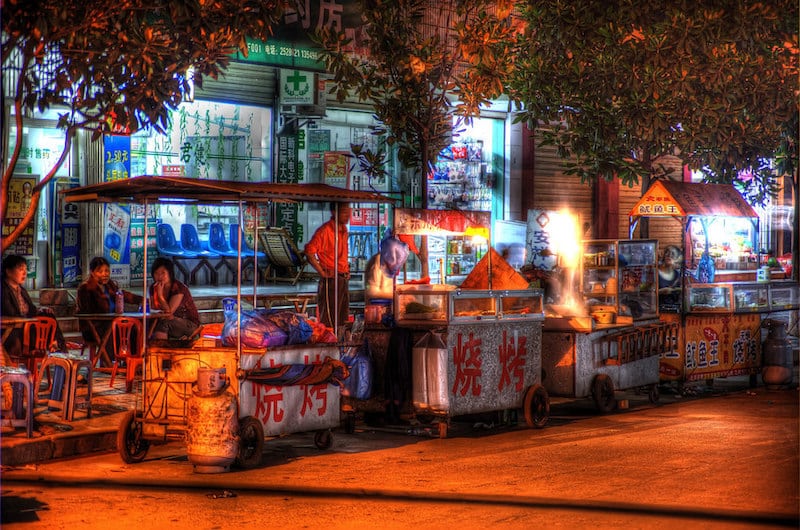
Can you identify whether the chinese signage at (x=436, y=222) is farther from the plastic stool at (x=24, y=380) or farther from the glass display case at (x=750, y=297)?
the glass display case at (x=750, y=297)

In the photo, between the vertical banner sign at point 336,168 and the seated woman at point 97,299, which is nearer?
the seated woman at point 97,299

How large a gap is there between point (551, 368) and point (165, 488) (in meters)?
5.31

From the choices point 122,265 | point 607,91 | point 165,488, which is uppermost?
point 607,91

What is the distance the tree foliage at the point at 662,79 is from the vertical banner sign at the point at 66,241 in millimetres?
7352

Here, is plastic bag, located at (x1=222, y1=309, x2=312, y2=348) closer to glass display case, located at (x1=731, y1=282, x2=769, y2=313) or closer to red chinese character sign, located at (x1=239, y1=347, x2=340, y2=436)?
red chinese character sign, located at (x1=239, y1=347, x2=340, y2=436)

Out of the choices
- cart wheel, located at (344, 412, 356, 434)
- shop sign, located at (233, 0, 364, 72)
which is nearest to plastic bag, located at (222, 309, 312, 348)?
cart wheel, located at (344, 412, 356, 434)

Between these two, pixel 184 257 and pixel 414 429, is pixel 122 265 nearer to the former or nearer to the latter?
pixel 184 257

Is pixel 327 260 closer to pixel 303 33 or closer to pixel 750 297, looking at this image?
pixel 750 297

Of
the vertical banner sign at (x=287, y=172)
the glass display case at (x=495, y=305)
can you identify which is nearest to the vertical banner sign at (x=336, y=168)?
the vertical banner sign at (x=287, y=172)

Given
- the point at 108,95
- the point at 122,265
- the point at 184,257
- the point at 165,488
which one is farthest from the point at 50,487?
the point at 184,257

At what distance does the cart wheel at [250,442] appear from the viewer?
9.07m

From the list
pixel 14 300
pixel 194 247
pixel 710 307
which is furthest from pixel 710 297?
pixel 194 247

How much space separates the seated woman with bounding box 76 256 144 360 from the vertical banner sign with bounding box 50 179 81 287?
4.23m

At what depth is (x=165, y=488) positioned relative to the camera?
8398 mm
